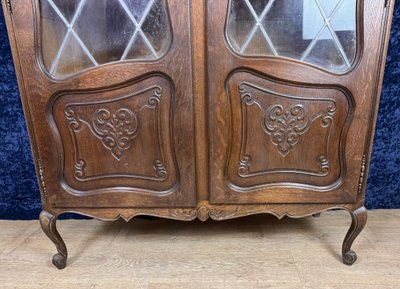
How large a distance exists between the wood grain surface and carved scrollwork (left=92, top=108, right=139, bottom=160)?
0.37 metres

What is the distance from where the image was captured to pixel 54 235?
1.03 m

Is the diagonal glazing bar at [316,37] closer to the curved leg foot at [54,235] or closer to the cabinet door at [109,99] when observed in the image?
the cabinet door at [109,99]

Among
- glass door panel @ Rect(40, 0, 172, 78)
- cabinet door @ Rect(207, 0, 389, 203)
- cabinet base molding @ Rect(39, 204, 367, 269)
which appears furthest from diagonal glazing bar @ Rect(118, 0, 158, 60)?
cabinet base molding @ Rect(39, 204, 367, 269)

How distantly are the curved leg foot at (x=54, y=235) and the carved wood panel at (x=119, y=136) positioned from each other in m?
0.12

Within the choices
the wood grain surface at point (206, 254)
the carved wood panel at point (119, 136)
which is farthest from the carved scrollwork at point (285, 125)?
the wood grain surface at point (206, 254)

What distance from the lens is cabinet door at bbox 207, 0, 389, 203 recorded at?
85 centimetres

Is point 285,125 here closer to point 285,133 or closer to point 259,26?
point 285,133

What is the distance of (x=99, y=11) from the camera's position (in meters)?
0.87

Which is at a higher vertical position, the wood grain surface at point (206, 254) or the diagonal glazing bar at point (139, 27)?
the diagonal glazing bar at point (139, 27)

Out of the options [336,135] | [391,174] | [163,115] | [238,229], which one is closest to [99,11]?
[163,115]

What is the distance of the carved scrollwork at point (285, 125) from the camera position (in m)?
0.90

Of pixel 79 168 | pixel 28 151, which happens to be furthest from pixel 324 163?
pixel 28 151

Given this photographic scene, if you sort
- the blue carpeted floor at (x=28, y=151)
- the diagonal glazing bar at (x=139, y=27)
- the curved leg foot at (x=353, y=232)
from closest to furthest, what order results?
1. the diagonal glazing bar at (x=139, y=27)
2. the curved leg foot at (x=353, y=232)
3. the blue carpeted floor at (x=28, y=151)

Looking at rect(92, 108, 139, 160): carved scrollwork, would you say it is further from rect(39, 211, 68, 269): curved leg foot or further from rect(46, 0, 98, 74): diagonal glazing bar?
rect(39, 211, 68, 269): curved leg foot
